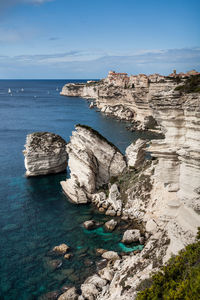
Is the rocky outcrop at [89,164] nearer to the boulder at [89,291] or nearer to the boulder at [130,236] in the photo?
the boulder at [130,236]

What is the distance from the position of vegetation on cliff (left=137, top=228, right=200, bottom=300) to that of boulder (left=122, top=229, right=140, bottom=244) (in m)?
8.90

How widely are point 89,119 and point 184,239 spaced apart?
82.3 m

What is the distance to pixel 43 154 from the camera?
139 feet


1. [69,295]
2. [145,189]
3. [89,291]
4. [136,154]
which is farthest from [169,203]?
[136,154]

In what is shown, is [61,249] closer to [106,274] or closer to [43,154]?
[106,274]

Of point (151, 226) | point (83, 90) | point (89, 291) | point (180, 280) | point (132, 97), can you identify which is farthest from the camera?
point (83, 90)

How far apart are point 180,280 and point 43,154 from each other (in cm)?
3191

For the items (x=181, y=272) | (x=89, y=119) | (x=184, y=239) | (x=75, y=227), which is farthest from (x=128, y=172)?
(x=89, y=119)

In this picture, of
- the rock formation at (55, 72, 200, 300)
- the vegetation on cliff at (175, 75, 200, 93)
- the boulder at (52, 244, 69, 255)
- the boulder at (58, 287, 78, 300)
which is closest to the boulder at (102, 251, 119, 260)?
the rock formation at (55, 72, 200, 300)

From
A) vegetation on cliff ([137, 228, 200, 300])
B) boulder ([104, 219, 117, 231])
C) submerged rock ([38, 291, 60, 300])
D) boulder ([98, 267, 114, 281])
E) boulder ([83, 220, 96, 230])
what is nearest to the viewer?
vegetation on cliff ([137, 228, 200, 300])

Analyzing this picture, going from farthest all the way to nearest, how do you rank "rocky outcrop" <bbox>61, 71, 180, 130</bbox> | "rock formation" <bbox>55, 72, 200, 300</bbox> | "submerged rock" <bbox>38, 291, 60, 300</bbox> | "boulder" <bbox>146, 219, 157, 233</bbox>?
"rocky outcrop" <bbox>61, 71, 180, 130</bbox> < "boulder" <bbox>146, 219, 157, 233</bbox> < "submerged rock" <bbox>38, 291, 60, 300</bbox> < "rock formation" <bbox>55, 72, 200, 300</bbox>

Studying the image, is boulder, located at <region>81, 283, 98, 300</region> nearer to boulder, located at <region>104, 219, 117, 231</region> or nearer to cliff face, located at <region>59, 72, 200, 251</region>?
cliff face, located at <region>59, 72, 200, 251</region>

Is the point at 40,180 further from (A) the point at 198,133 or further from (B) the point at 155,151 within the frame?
(A) the point at 198,133

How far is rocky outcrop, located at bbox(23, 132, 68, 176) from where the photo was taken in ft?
138
